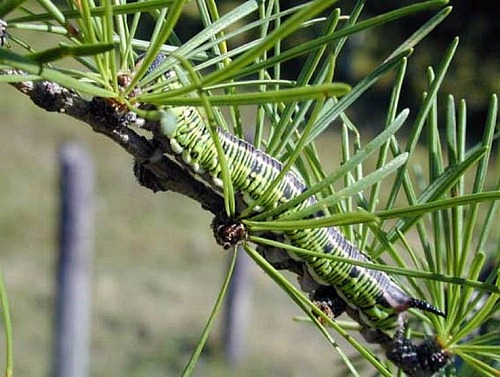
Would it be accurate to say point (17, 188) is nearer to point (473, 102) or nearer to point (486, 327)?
point (473, 102)

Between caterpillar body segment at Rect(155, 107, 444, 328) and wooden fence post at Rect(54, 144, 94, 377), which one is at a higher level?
wooden fence post at Rect(54, 144, 94, 377)

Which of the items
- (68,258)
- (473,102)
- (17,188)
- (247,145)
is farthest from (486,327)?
(473,102)

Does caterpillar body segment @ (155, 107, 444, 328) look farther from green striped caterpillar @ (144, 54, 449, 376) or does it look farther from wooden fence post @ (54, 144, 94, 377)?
wooden fence post @ (54, 144, 94, 377)

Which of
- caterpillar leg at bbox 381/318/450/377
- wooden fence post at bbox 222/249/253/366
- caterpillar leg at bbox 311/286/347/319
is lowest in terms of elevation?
caterpillar leg at bbox 381/318/450/377

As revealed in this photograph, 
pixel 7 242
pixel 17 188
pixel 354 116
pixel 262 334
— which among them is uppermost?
pixel 354 116

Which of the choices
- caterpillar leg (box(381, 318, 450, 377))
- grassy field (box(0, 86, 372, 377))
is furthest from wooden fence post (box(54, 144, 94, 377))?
caterpillar leg (box(381, 318, 450, 377))

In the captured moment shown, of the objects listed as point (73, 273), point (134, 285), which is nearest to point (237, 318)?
point (134, 285)
